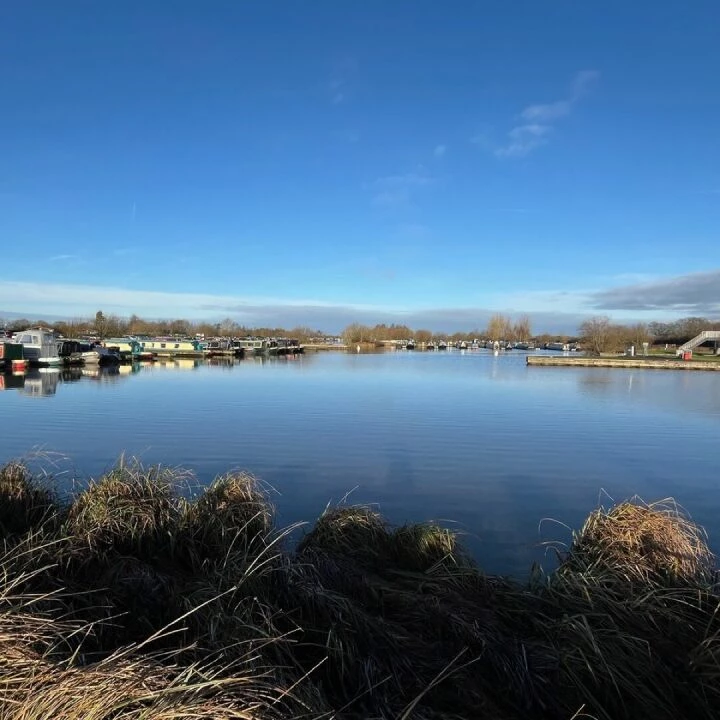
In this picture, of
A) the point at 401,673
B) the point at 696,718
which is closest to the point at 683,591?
the point at 696,718

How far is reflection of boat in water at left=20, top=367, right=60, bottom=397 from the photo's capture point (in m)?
34.3

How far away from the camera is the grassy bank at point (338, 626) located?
312 centimetres

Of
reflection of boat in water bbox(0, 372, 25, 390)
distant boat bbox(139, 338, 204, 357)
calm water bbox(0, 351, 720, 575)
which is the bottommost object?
reflection of boat in water bbox(0, 372, 25, 390)

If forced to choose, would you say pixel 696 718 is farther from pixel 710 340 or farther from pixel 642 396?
pixel 710 340

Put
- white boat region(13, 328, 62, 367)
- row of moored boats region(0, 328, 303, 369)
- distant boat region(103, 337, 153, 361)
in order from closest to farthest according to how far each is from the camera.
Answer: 1. row of moored boats region(0, 328, 303, 369)
2. white boat region(13, 328, 62, 367)
3. distant boat region(103, 337, 153, 361)

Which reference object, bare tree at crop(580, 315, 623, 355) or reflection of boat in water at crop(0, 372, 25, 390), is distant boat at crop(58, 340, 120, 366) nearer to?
reflection of boat in water at crop(0, 372, 25, 390)

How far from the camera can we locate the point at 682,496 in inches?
528

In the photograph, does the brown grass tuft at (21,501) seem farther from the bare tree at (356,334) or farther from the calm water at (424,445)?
the bare tree at (356,334)

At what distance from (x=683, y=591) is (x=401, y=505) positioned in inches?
264

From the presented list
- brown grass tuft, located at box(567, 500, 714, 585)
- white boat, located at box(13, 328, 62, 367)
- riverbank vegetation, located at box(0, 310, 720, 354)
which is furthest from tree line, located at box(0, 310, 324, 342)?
brown grass tuft, located at box(567, 500, 714, 585)

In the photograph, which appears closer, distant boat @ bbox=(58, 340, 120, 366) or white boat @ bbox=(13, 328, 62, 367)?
white boat @ bbox=(13, 328, 62, 367)

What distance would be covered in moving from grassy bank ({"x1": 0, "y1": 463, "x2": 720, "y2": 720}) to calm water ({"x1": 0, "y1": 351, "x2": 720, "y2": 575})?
239cm

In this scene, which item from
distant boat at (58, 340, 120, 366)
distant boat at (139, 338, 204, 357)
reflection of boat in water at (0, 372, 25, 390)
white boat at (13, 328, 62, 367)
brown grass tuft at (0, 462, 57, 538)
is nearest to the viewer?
brown grass tuft at (0, 462, 57, 538)

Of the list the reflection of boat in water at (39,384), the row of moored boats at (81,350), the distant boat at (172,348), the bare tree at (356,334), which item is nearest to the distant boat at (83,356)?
the row of moored boats at (81,350)
